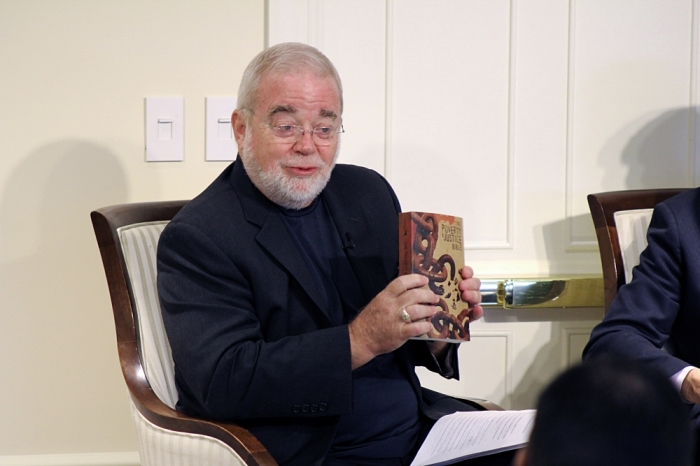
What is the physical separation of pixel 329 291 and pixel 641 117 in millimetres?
1447

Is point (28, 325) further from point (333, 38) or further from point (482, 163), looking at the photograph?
point (482, 163)

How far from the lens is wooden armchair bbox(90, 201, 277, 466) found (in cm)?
178

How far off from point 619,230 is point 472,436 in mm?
939

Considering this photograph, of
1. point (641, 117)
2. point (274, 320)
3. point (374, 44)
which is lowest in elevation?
point (274, 320)

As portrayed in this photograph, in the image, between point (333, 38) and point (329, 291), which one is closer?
point (329, 291)

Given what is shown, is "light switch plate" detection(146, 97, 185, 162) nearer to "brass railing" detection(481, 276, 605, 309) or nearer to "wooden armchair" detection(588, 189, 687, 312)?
"brass railing" detection(481, 276, 605, 309)

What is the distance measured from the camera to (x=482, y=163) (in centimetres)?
275

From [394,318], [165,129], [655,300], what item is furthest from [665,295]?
[165,129]

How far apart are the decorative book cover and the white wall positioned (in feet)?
3.52

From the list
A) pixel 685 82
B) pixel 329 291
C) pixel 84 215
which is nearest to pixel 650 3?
pixel 685 82

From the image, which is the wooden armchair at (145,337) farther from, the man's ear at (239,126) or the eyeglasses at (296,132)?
the eyeglasses at (296,132)

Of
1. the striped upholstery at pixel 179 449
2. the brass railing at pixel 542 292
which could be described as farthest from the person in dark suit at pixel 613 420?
the brass railing at pixel 542 292

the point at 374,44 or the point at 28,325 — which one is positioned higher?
the point at 374,44

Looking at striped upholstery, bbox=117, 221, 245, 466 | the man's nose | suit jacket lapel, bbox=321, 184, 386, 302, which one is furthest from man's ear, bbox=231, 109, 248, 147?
striped upholstery, bbox=117, 221, 245, 466
